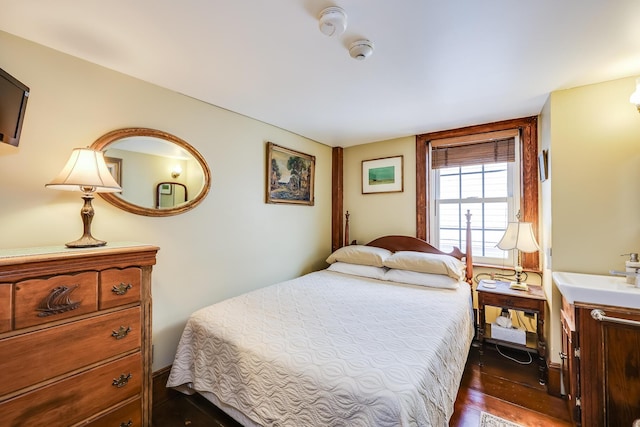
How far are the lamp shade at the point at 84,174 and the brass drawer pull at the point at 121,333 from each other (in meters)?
0.78

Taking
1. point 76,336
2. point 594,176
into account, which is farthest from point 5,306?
point 594,176

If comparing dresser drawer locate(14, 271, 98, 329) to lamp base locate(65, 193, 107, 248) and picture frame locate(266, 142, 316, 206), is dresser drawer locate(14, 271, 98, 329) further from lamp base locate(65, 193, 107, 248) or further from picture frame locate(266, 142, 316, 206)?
picture frame locate(266, 142, 316, 206)

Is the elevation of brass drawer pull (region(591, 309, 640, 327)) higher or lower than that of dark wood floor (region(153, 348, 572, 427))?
higher

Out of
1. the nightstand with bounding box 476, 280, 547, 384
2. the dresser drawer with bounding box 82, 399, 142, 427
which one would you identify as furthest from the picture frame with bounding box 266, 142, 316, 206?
the nightstand with bounding box 476, 280, 547, 384

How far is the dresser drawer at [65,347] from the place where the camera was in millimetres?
1125

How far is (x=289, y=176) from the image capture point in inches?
123

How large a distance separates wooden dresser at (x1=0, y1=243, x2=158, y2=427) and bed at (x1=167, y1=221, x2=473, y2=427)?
0.37 m

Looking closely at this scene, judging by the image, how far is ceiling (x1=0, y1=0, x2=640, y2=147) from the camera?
49.5 inches

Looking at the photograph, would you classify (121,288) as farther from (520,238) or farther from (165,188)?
(520,238)

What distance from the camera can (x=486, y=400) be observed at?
6.42ft

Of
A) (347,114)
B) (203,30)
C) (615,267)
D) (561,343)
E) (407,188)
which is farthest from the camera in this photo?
(407,188)

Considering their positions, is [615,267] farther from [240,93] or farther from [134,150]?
[134,150]

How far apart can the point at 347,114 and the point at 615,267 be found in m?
2.33

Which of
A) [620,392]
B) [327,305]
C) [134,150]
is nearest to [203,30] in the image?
[134,150]
